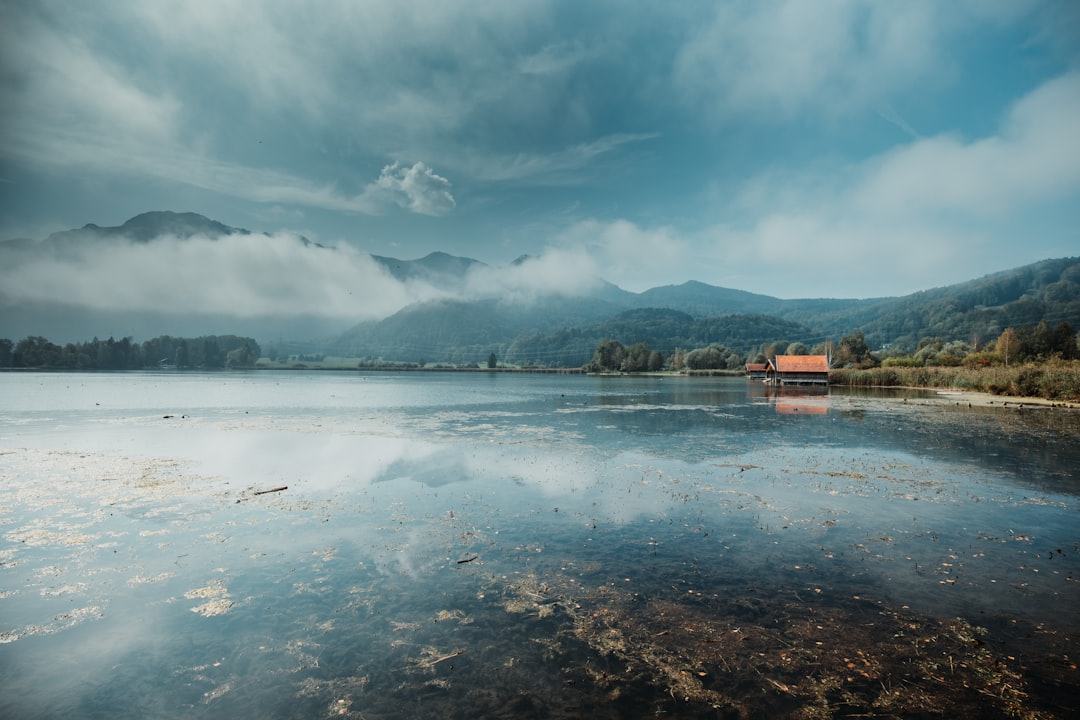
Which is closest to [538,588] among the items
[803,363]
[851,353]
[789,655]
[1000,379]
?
[789,655]

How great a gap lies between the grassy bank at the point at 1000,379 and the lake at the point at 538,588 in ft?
146

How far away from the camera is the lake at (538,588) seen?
6828mm

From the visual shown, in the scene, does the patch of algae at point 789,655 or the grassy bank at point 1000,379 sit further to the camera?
the grassy bank at point 1000,379

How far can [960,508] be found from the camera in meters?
15.6

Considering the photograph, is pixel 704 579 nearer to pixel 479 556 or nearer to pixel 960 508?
pixel 479 556

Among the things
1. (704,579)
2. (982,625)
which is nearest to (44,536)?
(704,579)

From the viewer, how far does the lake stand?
6828mm

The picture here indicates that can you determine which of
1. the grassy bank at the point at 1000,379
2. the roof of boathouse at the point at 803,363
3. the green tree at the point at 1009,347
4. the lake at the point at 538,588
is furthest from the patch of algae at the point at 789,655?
the green tree at the point at 1009,347

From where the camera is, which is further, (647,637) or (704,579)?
(704,579)

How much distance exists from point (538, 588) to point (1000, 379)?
262 ft

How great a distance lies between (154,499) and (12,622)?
8765mm

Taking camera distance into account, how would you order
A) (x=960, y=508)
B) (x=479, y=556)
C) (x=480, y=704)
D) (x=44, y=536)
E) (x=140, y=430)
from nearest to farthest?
(x=480, y=704) < (x=479, y=556) < (x=44, y=536) < (x=960, y=508) < (x=140, y=430)

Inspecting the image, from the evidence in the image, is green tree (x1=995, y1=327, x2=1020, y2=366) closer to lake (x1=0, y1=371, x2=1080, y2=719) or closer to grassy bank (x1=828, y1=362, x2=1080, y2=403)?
grassy bank (x1=828, y1=362, x2=1080, y2=403)

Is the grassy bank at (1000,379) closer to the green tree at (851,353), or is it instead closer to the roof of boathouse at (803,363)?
the roof of boathouse at (803,363)
